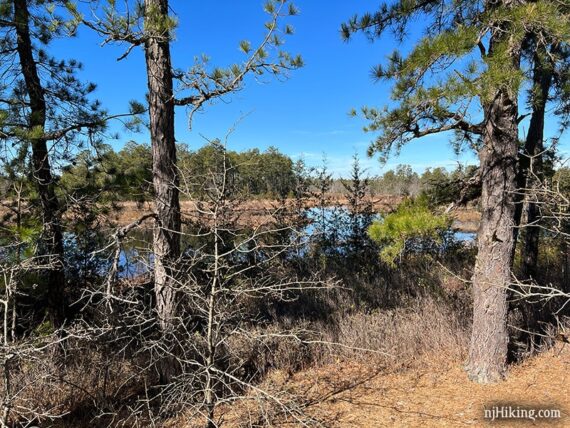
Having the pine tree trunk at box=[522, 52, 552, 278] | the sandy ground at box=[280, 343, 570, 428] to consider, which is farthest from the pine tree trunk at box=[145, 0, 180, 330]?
the pine tree trunk at box=[522, 52, 552, 278]

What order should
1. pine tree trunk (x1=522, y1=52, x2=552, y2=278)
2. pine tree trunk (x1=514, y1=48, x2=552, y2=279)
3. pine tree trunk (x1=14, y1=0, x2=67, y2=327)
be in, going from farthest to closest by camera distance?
1. pine tree trunk (x1=522, y1=52, x2=552, y2=278)
2. pine tree trunk (x1=514, y1=48, x2=552, y2=279)
3. pine tree trunk (x1=14, y1=0, x2=67, y2=327)

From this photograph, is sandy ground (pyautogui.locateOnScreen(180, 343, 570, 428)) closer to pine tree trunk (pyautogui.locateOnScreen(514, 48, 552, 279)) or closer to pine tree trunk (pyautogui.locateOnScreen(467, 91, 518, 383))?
pine tree trunk (pyautogui.locateOnScreen(467, 91, 518, 383))

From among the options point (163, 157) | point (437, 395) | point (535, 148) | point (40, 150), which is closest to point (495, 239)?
point (437, 395)

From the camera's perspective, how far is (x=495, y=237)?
428 cm

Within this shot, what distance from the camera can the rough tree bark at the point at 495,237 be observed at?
426 cm

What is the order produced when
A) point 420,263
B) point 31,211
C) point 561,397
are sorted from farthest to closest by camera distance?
point 420,263 → point 31,211 → point 561,397

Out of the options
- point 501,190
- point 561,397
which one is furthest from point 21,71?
point 561,397

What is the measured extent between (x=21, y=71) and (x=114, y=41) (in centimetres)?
262

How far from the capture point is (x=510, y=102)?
4.16m

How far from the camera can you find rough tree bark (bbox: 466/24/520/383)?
4258 millimetres

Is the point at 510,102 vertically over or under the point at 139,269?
over

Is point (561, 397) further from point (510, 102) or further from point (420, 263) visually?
point (420, 263)

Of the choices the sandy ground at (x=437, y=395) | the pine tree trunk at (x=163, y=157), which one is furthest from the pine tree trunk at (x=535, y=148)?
the pine tree trunk at (x=163, y=157)

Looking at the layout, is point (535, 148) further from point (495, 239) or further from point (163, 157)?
point (163, 157)
